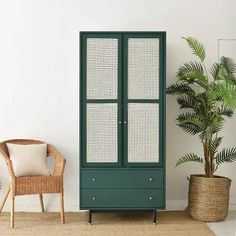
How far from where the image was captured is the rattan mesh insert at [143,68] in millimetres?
4762

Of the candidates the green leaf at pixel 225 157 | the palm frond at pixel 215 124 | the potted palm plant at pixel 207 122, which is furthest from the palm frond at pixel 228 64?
the green leaf at pixel 225 157

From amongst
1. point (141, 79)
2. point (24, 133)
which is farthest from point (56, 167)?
point (141, 79)

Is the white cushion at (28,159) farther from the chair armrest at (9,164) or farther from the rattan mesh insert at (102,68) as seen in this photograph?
the rattan mesh insert at (102,68)

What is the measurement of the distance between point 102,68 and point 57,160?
1110mm

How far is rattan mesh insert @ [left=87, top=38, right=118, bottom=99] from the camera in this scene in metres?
4.74

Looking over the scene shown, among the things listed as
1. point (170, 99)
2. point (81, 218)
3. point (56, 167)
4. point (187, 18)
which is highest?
point (187, 18)

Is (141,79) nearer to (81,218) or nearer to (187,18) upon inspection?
(187,18)

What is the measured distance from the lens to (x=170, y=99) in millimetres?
5375

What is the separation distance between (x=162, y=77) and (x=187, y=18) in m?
1.00

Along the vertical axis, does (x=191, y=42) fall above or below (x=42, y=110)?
above

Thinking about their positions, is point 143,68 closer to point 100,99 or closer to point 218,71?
point 100,99

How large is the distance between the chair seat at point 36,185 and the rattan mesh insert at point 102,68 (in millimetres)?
923

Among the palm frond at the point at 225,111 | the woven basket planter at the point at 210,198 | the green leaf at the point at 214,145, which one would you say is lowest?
the woven basket planter at the point at 210,198

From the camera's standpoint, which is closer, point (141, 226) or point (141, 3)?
point (141, 226)
